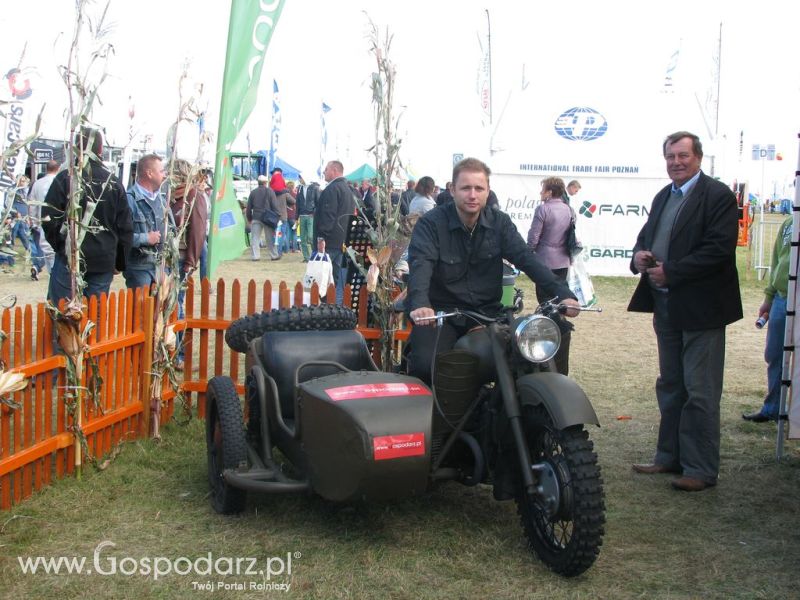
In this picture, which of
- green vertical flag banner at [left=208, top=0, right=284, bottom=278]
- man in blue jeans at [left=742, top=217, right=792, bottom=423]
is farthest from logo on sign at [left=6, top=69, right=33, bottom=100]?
man in blue jeans at [left=742, top=217, right=792, bottom=423]

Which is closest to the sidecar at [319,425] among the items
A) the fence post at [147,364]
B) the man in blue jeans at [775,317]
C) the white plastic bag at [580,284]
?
the fence post at [147,364]

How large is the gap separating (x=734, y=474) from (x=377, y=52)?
11.7 ft

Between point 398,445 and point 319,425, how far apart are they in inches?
16.0

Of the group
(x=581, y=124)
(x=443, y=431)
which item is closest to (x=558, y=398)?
(x=443, y=431)

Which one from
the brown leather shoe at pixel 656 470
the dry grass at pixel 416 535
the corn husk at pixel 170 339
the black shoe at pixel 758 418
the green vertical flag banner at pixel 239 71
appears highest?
the green vertical flag banner at pixel 239 71

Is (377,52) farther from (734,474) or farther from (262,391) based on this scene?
(734,474)

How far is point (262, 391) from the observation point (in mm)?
4199

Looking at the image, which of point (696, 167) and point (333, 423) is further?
point (696, 167)

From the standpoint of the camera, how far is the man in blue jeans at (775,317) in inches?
234

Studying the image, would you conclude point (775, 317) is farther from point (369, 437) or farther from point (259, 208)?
point (259, 208)

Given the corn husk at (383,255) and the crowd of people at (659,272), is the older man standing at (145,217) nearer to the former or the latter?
the crowd of people at (659,272)

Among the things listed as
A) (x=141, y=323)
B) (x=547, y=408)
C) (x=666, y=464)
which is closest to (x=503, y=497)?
(x=547, y=408)

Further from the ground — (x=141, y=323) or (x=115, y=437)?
(x=141, y=323)

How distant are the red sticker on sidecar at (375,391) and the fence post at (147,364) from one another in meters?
2.17
